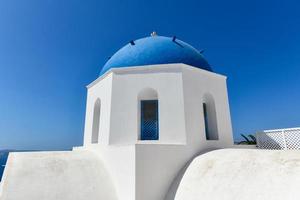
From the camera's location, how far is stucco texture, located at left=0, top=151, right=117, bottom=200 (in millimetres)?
5195

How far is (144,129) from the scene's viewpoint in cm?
808

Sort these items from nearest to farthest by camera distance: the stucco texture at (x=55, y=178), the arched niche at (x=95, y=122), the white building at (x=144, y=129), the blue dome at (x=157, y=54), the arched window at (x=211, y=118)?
the stucco texture at (x=55, y=178)
the white building at (x=144, y=129)
the blue dome at (x=157, y=54)
the arched window at (x=211, y=118)
the arched niche at (x=95, y=122)

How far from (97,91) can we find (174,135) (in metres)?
4.03

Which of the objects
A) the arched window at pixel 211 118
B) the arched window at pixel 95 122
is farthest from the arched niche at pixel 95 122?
the arched window at pixel 211 118

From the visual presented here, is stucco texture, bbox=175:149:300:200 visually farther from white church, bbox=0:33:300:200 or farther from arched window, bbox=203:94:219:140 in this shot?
arched window, bbox=203:94:219:140

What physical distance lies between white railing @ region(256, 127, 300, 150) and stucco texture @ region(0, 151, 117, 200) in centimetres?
668

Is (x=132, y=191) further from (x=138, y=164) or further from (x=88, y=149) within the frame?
(x=88, y=149)

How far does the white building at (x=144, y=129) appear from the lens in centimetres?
544

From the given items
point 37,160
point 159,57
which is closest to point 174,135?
point 159,57

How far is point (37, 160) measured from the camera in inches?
255

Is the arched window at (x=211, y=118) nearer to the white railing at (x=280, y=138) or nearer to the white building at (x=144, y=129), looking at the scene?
the white building at (x=144, y=129)

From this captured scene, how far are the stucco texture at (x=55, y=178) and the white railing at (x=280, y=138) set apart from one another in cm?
668

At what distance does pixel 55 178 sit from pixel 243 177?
526 cm

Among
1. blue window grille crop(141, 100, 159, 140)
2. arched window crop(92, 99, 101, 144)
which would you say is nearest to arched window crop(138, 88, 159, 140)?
blue window grille crop(141, 100, 159, 140)
